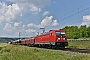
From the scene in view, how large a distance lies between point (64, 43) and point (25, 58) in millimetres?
16380

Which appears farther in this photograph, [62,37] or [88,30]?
[88,30]

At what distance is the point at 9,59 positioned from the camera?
17.9 metres

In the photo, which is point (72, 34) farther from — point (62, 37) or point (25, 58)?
point (25, 58)

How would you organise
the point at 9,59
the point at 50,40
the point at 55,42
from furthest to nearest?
1. the point at 50,40
2. the point at 55,42
3. the point at 9,59

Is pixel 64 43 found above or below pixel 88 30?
below

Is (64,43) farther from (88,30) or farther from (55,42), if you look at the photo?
(88,30)

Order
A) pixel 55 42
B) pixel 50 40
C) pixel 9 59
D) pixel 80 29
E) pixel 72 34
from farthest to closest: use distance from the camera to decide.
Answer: pixel 80 29 → pixel 72 34 → pixel 50 40 → pixel 55 42 → pixel 9 59

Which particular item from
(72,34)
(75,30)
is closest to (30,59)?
(72,34)

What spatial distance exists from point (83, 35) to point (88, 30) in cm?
453

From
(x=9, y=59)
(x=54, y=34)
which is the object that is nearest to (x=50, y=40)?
(x=54, y=34)

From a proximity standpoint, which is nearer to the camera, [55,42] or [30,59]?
[30,59]

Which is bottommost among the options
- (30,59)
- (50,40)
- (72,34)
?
(30,59)

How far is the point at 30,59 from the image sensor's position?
53.4 feet

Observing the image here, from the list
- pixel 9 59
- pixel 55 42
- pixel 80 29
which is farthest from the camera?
pixel 80 29
